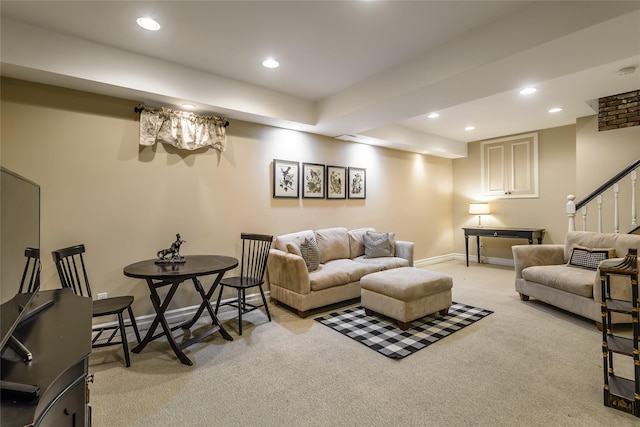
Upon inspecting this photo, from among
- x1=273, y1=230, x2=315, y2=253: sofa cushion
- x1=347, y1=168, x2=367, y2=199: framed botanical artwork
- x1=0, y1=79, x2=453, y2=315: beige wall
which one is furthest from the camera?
x1=347, y1=168, x2=367, y2=199: framed botanical artwork

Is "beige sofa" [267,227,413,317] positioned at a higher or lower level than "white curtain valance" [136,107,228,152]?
lower

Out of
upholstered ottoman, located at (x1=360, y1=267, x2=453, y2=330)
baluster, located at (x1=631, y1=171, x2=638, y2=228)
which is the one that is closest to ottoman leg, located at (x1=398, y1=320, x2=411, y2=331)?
upholstered ottoman, located at (x1=360, y1=267, x2=453, y2=330)

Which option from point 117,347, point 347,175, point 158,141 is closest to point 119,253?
point 117,347

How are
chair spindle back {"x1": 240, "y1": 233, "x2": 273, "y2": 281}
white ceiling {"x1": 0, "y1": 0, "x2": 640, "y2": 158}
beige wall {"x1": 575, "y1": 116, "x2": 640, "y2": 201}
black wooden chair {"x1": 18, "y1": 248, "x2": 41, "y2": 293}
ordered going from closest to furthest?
black wooden chair {"x1": 18, "y1": 248, "x2": 41, "y2": 293} → white ceiling {"x1": 0, "y1": 0, "x2": 640, "y2": 158} → chair spindle back {"x1": 240, "y1": 233, "x2": 273, "y2": 281} → beige wall {"x1": 575, "y1": 116, "x2": 640, "y2": 201}

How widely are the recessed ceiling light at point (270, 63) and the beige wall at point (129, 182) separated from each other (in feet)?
3.15

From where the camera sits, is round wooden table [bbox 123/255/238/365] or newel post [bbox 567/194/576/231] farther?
newel post [bbox 567/194/576/231]

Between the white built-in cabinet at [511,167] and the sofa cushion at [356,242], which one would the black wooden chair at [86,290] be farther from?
the white built-in cabinet at [511,167]

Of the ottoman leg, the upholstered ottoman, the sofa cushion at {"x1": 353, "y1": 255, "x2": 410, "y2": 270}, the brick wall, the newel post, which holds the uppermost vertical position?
the brick wall

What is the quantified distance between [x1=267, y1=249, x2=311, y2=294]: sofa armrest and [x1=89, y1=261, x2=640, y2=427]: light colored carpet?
18.8 inches

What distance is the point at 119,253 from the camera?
2943 mm

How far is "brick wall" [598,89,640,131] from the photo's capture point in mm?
3932

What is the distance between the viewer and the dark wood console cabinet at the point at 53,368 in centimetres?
74

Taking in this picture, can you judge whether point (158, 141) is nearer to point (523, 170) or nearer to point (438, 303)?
point (438, 303)

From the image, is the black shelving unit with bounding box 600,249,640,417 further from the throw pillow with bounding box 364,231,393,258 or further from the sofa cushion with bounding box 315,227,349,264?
the sofa cushion with bounding box 315,227,349,264
